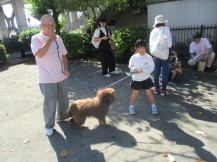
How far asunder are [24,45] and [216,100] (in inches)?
480

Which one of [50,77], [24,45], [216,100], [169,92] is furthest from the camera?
[24,45]

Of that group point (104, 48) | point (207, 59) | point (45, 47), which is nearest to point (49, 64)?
point (45, 47)

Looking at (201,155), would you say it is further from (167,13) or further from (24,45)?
(24,45)

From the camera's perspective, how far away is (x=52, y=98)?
363 centimetres

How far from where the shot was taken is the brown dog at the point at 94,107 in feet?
11.8

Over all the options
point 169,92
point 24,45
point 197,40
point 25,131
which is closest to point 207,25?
point 197,40

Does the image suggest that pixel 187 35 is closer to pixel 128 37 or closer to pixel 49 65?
pixel 128 37

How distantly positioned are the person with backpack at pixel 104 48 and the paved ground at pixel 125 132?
1.50m

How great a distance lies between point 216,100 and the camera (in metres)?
4.86

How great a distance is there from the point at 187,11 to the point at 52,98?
8.51 meters

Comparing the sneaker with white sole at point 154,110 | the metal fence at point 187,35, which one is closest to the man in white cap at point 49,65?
the sneaker with white sole at point 154,110

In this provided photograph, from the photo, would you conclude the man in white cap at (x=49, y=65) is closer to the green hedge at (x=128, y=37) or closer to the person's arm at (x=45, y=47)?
the person's arm at (x=45, y=47)

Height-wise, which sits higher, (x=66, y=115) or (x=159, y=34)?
(x=159, y=34)

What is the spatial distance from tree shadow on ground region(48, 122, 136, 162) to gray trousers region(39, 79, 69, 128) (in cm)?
38
